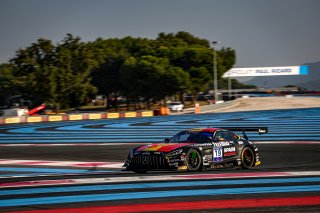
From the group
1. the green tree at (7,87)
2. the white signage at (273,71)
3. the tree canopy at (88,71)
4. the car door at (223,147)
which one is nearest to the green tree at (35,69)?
the tree canopy at (88,71)

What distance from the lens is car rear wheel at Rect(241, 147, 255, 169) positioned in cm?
1349

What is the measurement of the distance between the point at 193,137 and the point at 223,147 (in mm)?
823

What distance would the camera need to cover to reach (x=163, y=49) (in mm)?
69250

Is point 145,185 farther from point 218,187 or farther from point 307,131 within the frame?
point 307,131

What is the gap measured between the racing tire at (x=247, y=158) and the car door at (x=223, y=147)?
390 millimetres

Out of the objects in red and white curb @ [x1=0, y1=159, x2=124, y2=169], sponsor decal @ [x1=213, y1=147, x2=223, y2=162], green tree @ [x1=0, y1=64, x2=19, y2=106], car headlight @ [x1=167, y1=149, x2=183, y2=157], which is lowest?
red and white curb @ [x1=0, y1=159, x2=124, y2=169]

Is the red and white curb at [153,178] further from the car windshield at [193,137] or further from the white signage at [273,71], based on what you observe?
the white signage at [273,71]

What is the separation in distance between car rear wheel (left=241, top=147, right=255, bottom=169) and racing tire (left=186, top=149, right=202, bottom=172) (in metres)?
1.83

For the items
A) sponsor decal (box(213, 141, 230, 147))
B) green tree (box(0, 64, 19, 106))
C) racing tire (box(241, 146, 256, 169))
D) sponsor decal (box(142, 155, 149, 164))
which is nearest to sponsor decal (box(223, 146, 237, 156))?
sponsor decal (box(213, 141, 230, 147))

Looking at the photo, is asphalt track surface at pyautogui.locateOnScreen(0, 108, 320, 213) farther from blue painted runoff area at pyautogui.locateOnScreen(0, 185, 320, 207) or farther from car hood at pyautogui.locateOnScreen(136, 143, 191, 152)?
car hood at pyautogui.locateOnScreen(136, 143, 191, 152)

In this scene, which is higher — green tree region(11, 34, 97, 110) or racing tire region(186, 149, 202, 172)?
green tree region(11, 34, 97, 110)

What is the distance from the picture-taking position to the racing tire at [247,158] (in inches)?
531

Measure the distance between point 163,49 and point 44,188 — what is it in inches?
2386

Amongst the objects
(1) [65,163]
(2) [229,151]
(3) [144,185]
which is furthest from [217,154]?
(1) [65,163]
